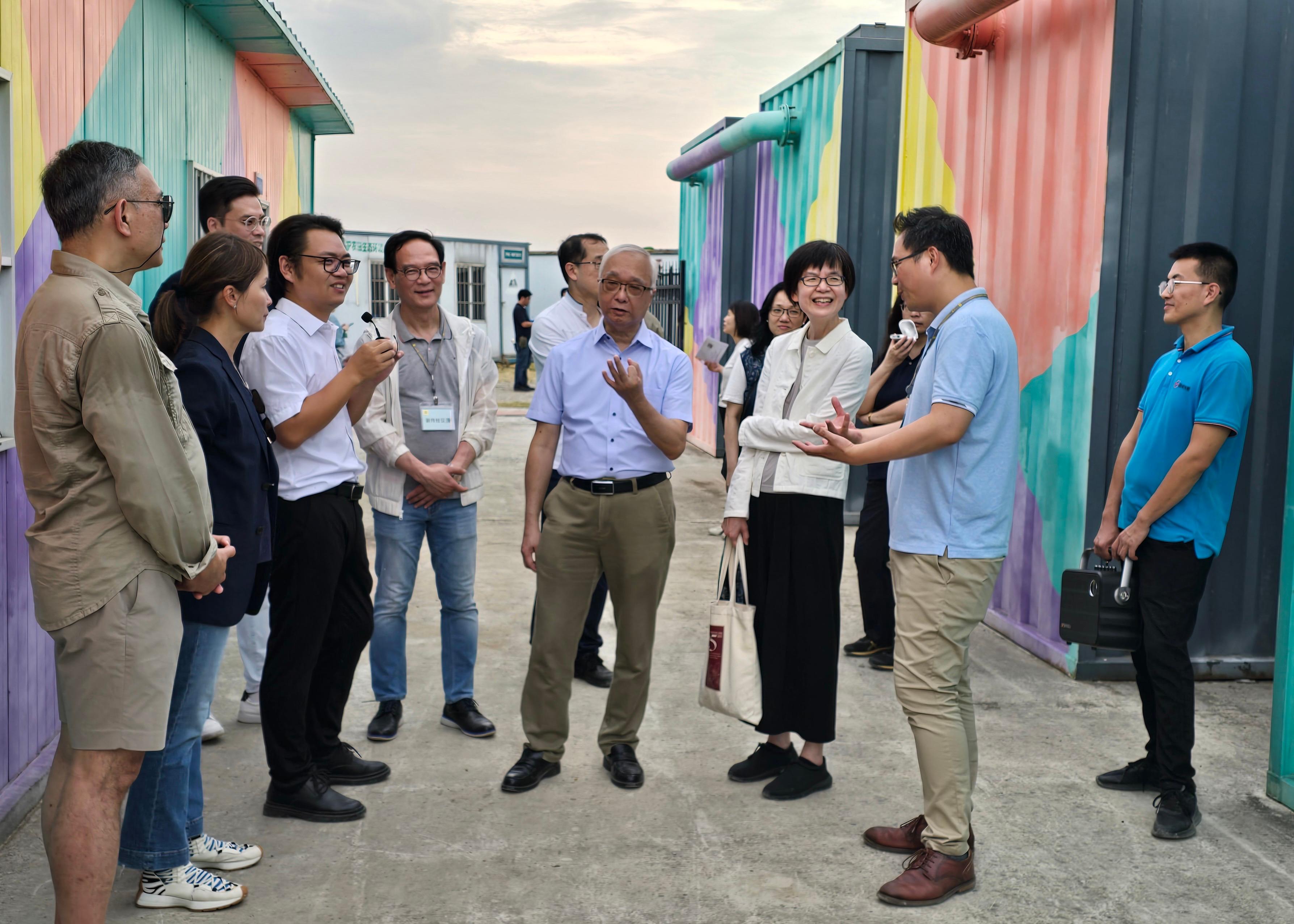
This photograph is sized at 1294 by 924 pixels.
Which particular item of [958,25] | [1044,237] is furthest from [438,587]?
[958,25]

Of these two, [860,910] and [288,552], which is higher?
[288,552]

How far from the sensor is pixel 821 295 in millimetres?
3842

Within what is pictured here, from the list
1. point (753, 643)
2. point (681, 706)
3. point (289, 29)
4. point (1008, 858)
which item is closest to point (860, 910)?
point (1008, 858)

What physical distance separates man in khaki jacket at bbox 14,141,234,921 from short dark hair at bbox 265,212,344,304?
1099mm

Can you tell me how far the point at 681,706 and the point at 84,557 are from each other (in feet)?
9.42

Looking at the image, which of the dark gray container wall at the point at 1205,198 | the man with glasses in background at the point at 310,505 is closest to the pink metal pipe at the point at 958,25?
the dark gray container wall at the point at 1205,198

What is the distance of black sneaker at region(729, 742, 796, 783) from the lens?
3953 mm

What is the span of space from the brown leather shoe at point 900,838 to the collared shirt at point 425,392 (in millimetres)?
2060

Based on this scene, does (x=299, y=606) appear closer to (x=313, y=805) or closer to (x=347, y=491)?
(x=347, y=491)

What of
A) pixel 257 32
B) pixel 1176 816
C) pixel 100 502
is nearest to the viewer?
pixel 100 502

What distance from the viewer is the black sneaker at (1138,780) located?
12.8ft

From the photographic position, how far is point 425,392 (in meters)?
4.30

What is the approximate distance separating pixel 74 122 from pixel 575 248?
225 cm

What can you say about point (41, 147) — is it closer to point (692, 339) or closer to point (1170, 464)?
point (1170, 464)
